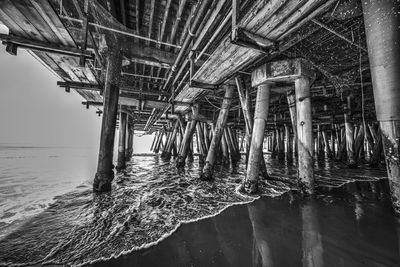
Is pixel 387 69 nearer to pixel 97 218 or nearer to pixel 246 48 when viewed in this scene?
pixel 246 48

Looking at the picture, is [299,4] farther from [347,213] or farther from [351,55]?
[347,213]

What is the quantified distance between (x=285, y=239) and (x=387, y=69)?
2.62 m

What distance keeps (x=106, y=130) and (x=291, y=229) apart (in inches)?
182

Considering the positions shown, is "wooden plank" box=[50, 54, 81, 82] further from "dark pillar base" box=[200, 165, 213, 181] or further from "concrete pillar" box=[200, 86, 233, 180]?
"dark pillar base" box=[200, 165, 213, 181]

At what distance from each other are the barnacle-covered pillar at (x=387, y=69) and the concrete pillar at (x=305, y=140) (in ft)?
5.00

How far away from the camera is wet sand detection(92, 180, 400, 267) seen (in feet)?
5.79

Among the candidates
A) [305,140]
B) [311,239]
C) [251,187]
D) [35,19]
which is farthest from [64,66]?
[311,239]

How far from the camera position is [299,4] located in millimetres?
2576

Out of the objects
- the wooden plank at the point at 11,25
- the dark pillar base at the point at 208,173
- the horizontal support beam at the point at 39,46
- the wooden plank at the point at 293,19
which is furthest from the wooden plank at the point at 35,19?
the dark pillar base at the point at 208,173

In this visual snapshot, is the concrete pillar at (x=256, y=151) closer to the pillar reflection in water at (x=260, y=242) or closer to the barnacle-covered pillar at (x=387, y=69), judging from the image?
the pillar reflection in water at (x=260, y=242)

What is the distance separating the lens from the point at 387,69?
7.02 feet

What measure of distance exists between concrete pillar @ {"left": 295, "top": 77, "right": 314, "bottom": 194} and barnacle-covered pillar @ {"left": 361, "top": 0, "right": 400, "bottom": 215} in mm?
1523

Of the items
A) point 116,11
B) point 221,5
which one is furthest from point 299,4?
point 116,11

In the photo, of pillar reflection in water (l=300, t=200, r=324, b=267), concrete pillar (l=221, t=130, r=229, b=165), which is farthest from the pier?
concrete pillar (l=221, t=130, r=229, b=165)
